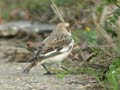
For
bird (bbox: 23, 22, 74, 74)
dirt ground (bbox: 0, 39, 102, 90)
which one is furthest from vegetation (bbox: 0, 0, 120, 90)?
bird (bbox: 23, 22, 74, 74)

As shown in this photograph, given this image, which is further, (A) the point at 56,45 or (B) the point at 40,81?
(A) the point at 56,45

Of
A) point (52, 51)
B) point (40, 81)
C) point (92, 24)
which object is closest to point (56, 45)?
point (52, 51)

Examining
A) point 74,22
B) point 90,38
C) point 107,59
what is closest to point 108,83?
point 107,59

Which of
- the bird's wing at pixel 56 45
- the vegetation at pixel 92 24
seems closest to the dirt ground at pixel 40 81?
the vegetation at pixel 92 24

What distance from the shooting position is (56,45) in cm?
843

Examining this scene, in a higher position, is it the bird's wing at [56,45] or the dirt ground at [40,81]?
the bird's wing at [56,45]

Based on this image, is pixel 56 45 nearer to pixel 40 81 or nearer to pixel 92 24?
pixel 40 81

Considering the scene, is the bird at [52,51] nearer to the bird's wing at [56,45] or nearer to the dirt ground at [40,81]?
the bird's wing at [56,45]

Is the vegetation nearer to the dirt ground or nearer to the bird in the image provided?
the dirt ground

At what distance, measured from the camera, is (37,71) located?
8.91 metres

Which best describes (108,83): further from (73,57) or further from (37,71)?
(37,71)

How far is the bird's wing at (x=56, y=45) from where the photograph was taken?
8.23 m

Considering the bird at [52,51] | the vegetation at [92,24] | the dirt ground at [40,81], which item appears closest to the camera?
the vegetation at [92,24]

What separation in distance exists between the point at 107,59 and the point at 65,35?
1.16 m
